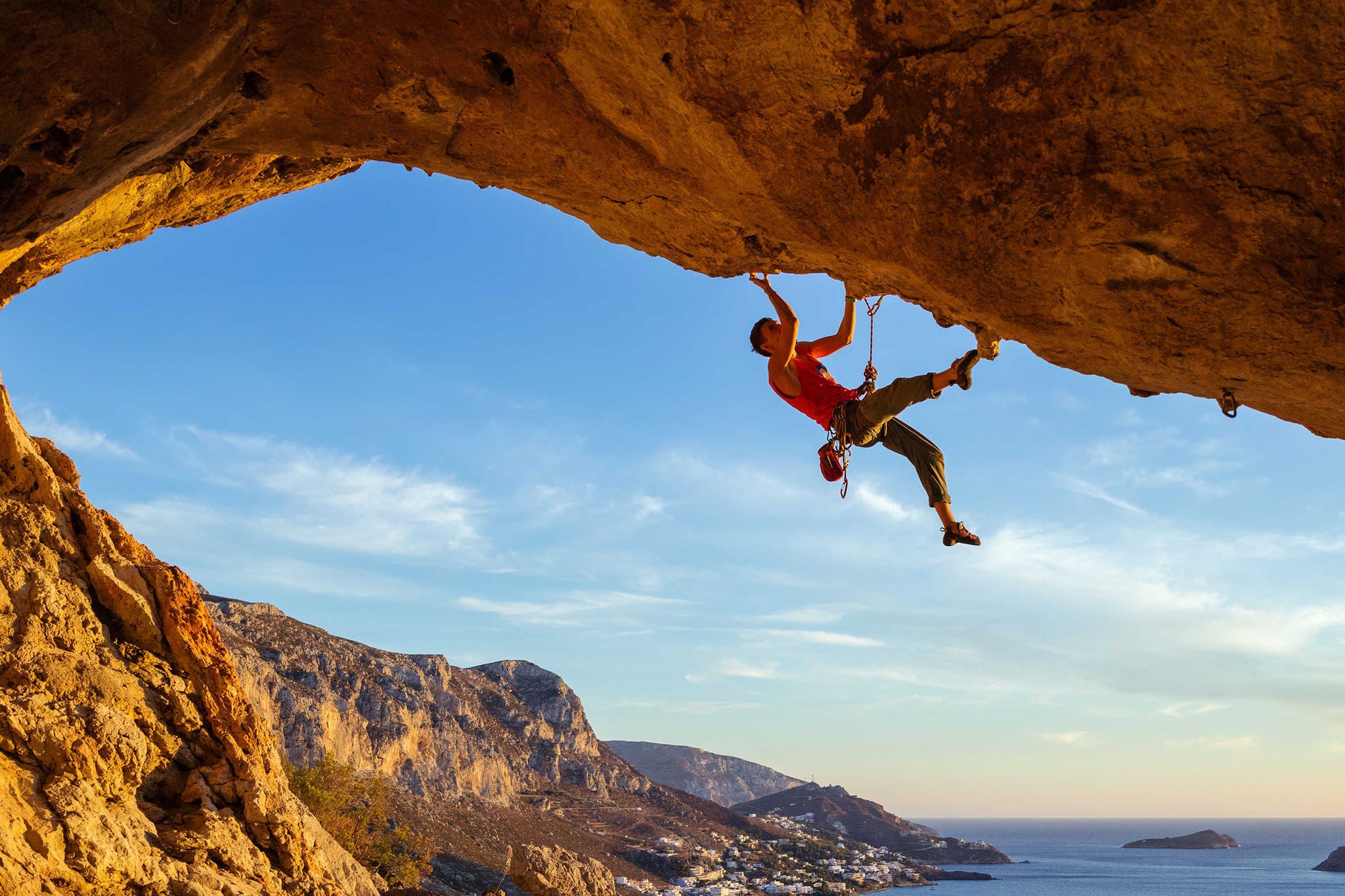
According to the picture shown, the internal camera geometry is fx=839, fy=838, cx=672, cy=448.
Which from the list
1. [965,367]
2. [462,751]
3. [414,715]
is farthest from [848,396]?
[462,751]

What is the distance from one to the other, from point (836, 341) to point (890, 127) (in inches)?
121

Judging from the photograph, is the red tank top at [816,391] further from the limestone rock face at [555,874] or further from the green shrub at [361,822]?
the green shrub at [361,822]

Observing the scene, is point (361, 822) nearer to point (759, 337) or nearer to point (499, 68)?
point (759, 337)

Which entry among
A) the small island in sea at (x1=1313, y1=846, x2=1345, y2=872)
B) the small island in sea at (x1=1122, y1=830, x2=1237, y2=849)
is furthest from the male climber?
the small island in sea at (x1=1122, y1=830, x2=1237, y2=849)

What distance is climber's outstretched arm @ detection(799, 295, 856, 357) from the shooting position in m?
6.80

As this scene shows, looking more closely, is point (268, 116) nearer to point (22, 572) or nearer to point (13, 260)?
point (13, 260)

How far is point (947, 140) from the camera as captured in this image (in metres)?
3.96

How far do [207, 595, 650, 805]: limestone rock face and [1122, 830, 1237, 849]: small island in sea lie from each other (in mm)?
151145

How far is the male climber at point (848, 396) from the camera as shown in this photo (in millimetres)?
6188

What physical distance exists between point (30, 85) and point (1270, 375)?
6.06m

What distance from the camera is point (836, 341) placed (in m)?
7.02

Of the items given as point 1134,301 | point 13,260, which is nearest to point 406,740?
point 13,260

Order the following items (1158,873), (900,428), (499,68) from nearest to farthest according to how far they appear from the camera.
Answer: (499,68) → (900,428) → (1158,873)

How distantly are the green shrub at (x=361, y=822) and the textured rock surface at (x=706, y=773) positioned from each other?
12204cm
